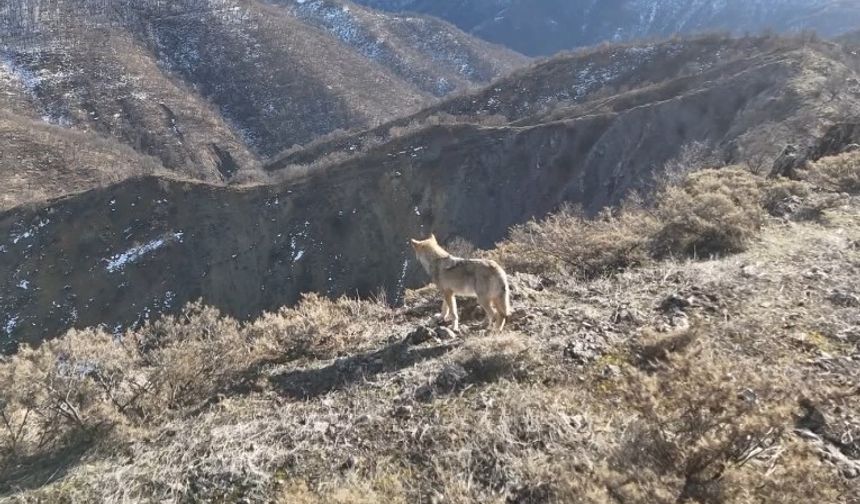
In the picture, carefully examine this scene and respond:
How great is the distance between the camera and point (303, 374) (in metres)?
5.56

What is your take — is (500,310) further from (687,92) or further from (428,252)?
(687,92)

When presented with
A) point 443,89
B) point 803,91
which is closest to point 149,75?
point 443,89

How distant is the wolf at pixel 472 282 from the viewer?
580cm

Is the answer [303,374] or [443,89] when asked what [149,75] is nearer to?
[443,89]

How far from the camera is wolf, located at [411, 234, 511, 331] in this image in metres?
5.80

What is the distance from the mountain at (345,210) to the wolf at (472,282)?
3344 cm

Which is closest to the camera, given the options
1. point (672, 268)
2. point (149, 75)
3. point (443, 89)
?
point (672, 268)

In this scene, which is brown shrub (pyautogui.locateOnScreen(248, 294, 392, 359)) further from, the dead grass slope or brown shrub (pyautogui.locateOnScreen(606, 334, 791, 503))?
brown shrub (pyautogui.locateOnScreen(606, 334, 791, 503))

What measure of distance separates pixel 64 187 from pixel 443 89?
73892 mm

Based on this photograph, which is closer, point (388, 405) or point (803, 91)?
point (388, 405)

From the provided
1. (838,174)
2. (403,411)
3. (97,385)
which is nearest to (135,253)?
(97,385)

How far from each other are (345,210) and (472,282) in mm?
41935

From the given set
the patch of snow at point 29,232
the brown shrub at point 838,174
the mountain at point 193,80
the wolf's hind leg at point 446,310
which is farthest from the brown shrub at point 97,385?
the mountain at point 193,80

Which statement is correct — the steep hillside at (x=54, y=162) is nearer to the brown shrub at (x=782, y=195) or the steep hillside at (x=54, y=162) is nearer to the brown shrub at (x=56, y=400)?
the brown shrub at (x=56, y=400)
